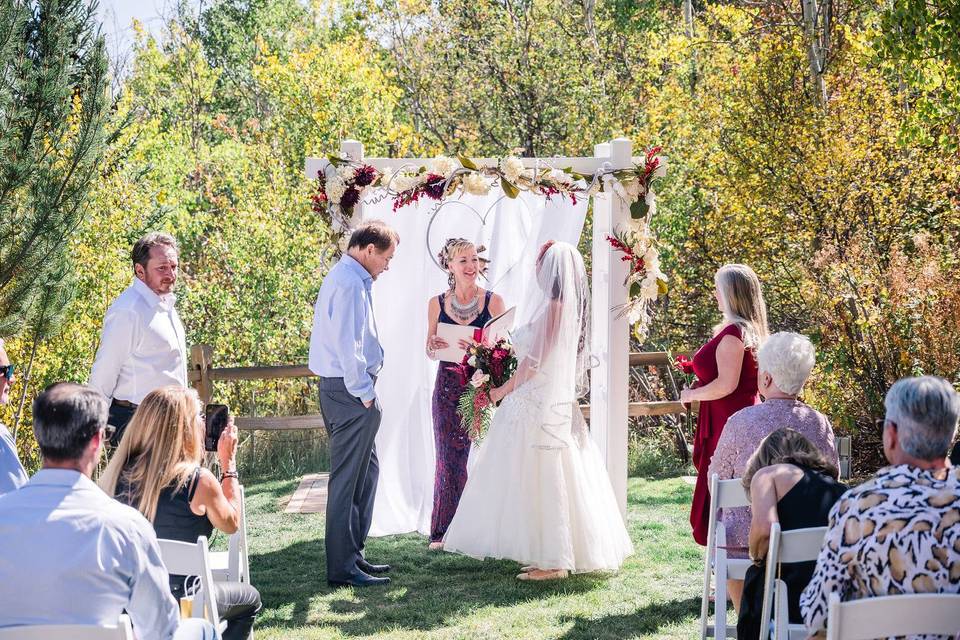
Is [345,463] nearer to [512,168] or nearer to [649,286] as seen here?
[512,168]

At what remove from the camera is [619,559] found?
6.02 meters

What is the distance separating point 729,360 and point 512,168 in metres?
1.97

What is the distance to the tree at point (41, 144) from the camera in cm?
763

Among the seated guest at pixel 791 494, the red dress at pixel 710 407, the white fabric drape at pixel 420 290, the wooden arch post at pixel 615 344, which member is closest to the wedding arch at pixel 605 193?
the wooden arch post at pixel 615 344

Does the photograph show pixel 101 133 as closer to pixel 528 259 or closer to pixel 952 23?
pixel 528 259

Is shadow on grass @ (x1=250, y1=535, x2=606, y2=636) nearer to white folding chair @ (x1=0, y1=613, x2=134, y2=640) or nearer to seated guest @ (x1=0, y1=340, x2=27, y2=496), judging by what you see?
seated guest @ (x1=0, y1=340, x2=27, y2=496)

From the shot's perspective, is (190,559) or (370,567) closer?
(190,559)

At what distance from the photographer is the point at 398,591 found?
5.83 m

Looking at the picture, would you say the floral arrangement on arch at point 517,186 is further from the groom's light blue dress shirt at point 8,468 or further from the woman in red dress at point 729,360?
the groom's light blue dress shirt at point 8,468

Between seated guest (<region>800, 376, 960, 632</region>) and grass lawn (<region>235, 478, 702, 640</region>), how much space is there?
7.65ft

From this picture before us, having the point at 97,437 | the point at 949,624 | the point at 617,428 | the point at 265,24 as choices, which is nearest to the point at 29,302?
the point at 617,428

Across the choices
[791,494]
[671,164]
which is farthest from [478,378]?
[671,164]

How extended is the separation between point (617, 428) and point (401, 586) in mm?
1716

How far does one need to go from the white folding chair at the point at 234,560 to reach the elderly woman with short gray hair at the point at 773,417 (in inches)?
78.9
